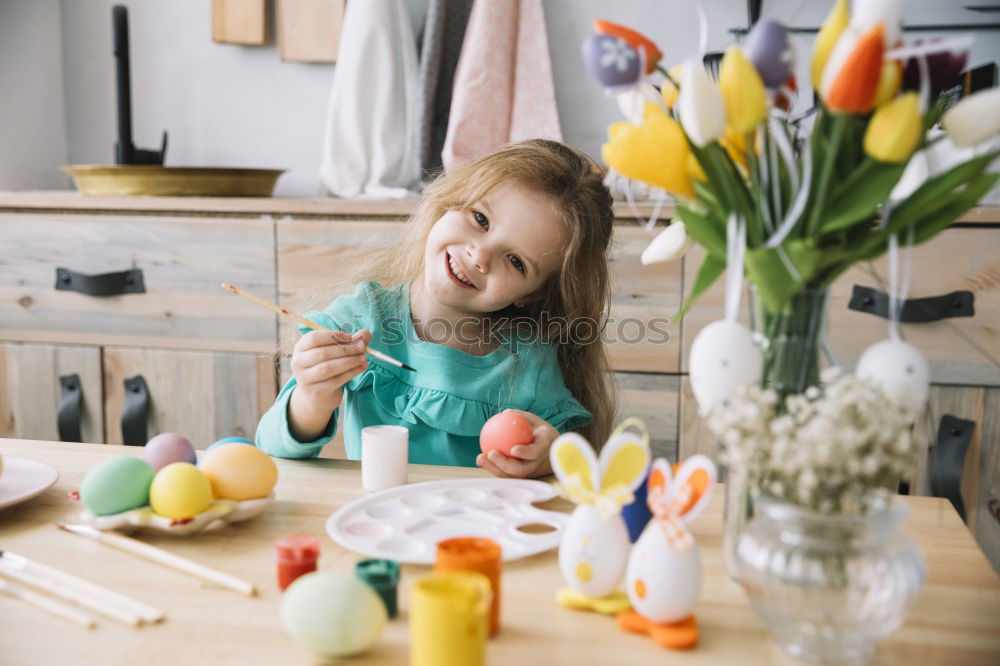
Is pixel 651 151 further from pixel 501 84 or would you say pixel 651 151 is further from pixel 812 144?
pixel 501 84

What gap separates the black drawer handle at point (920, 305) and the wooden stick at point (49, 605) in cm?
155

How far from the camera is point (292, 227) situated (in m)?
1.95

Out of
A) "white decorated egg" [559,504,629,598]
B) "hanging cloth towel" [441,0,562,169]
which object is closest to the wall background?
"hanging cloth towel" [441,0,562,169]

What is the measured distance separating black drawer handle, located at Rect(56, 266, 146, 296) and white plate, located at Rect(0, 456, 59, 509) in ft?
3.77

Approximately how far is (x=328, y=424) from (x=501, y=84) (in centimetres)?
125

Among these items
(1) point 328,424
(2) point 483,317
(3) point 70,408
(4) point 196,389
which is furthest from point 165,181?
(1) point 328,424

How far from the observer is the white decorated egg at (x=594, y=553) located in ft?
2.11

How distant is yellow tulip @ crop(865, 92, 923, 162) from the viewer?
1.82ft

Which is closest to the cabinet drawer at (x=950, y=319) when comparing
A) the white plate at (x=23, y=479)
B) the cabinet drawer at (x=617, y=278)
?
the cabinet drawer at (x=617, y=278)

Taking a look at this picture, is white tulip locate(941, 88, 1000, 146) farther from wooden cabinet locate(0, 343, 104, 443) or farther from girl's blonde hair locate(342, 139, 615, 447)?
wooden cabinet locate(0, 343, 104, 443)

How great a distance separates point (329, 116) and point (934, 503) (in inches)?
69.7

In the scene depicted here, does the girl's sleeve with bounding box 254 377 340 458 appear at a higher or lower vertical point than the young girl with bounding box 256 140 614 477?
lower

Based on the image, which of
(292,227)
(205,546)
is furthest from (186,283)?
(205,546)

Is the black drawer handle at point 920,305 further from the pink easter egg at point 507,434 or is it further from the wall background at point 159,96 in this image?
the pink easter egg at point 507,434
